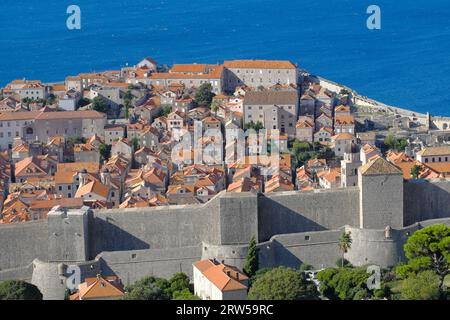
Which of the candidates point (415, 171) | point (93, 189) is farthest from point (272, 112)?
point (93, 189)

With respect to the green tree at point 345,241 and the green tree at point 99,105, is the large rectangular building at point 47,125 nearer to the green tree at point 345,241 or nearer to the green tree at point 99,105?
the green tree at point 99,105

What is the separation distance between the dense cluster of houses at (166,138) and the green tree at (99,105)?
0.06 m

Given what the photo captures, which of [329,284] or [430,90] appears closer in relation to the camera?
[329,284]

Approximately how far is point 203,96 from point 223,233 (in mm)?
21501

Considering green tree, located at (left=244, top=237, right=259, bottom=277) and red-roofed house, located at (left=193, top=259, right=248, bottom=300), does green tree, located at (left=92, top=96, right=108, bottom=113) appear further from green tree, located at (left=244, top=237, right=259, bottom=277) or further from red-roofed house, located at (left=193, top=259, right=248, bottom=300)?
red-roofed house, located at (left=193, top=259, right=248, bottom=300)

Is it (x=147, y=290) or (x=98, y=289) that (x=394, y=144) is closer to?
(x=147, y=290)

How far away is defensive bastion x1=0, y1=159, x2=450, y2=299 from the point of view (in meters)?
26.5

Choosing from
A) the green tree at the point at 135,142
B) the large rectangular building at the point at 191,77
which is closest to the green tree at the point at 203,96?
the large rectangular building at the point at 191,77

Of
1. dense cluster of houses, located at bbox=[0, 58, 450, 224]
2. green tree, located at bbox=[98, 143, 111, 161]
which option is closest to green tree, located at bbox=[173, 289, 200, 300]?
dense cluster of houses, located at bbox=[0, 58, 450, 224]

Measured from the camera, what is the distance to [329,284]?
2520cm

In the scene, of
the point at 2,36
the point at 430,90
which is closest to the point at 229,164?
the point at 430,90

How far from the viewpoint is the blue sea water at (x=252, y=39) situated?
7006cm

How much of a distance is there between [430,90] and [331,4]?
135 ft

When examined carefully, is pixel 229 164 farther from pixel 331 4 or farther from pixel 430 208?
pixel 331 4
